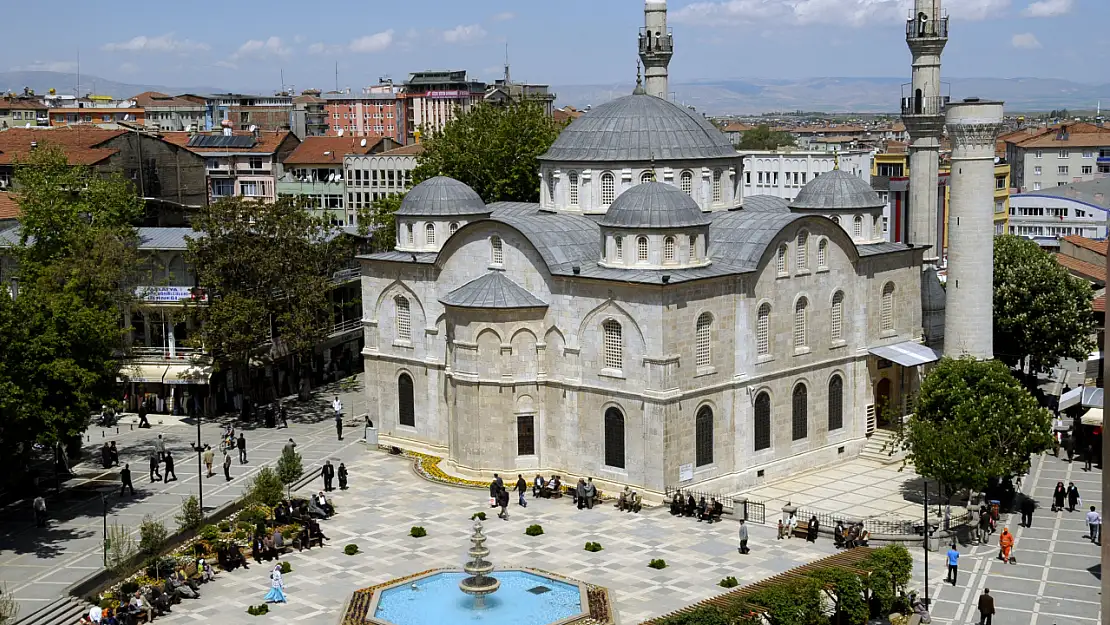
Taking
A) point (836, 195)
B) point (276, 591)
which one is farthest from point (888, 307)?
point (276, 591)

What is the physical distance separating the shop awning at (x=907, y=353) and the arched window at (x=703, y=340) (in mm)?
8067

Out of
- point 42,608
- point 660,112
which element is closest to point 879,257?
point 660,112

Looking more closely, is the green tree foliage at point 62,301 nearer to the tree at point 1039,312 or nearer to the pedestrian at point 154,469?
the pedestrian at point 154,469

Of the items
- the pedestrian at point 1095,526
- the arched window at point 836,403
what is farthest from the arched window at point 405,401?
the pedestrian at point 1095,526

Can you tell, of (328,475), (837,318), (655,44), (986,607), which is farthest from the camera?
(655,44)

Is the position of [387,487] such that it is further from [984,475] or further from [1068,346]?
[1068,346]

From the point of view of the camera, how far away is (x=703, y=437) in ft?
136

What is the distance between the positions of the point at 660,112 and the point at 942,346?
1399cm

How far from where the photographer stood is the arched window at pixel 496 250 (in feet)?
145

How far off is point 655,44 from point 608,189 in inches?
555

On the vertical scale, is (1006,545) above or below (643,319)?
below

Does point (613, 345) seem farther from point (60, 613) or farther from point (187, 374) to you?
point (187, 374)

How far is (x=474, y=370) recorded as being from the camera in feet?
140

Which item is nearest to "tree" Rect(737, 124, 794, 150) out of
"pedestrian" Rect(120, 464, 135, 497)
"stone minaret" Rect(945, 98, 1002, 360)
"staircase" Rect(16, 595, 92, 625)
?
"stone minaret" Rect(945, 98, 1002, 360)
